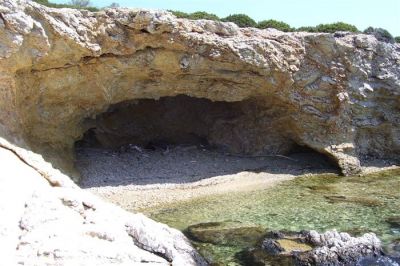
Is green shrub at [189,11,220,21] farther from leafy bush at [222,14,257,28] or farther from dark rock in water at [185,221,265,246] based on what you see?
dark rock in water at [185,221,265,246]

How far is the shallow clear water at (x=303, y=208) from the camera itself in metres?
12.5

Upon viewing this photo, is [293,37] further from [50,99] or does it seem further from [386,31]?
[50,99]

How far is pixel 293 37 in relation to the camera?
1909 cm

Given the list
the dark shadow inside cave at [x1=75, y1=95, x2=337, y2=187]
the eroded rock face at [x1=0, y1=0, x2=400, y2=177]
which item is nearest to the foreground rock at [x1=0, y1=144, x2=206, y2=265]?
the eroded rock face at [x1=0, y1=0, x2=400, y2=177]

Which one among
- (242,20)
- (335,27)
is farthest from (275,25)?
(335,27)


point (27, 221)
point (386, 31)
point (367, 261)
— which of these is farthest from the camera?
point (386, 31)

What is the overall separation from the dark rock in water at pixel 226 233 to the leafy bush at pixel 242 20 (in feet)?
41.7

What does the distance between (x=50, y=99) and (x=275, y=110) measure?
33.2 ft

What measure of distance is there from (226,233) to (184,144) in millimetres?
11769

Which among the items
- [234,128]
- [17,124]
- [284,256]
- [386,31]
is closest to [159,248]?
[284,256]

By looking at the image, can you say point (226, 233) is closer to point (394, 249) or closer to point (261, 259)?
point (261, 259)

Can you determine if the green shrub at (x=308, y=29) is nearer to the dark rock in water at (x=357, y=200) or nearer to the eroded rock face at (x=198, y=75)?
the eroded rock face at (x=198, y=75)

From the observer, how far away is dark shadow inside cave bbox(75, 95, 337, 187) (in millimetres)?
19875

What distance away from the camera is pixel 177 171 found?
790 inches
